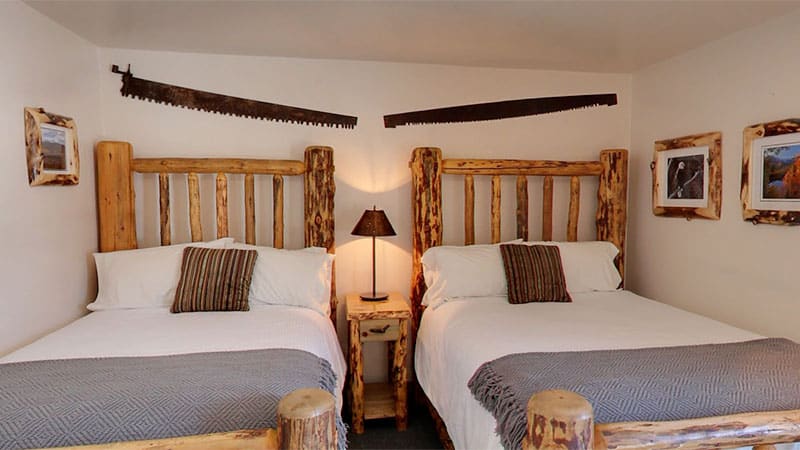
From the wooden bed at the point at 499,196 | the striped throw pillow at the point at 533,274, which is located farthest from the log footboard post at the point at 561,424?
the striped throw pillow at the point at 533,274

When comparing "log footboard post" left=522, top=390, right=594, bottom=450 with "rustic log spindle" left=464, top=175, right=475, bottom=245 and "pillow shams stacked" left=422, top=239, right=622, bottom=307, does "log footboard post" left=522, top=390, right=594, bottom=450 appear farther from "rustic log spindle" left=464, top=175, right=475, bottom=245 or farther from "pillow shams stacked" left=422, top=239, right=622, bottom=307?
"rustic log spindle" left=464, top=175, right=475, bottom=245

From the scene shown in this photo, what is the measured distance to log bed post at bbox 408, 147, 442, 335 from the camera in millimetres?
2719

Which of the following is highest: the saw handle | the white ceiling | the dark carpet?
the white ceiling

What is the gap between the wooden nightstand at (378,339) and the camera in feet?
8.04

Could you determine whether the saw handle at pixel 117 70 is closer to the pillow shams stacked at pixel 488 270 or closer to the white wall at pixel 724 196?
the pillow shams stacked at pixel 488 270

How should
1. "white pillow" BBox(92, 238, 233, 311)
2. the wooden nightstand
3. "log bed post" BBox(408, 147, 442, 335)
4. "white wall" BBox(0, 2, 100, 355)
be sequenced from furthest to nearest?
"log bed post" BBox(408, 147, 442, 335), the wooden nightstand, "white pillow" BBox(92, 238, 233, 311), "white wall" BBox(0, 2, 100, 355)

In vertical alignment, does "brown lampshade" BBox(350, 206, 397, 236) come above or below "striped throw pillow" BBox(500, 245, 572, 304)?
above

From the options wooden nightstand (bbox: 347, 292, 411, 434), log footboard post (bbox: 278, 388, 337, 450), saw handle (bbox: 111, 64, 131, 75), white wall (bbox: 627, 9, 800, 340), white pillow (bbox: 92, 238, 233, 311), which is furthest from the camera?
saw handle (bbox: 111, 64, 131, 75)

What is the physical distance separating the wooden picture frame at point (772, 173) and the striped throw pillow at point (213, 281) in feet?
8.06

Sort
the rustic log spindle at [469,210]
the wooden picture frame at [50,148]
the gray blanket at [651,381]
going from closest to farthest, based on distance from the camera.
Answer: the gray blanket at [651,381], the wooden picture frame at [50,148], the rustic log spindle at [469,210]

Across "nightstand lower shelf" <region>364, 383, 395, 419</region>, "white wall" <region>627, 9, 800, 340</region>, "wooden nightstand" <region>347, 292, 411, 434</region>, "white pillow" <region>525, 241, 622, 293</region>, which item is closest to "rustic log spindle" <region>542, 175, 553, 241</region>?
"white pillow" <region>525, 241, 622, 293</region>

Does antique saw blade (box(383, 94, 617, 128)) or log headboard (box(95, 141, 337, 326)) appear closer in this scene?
log headboard (box(95, 141, 337, 326))

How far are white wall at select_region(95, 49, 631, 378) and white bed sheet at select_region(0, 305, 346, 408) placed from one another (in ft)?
2.24

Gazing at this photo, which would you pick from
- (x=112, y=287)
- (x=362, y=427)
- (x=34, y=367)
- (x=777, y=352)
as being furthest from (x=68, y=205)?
(x=777, y=352)
